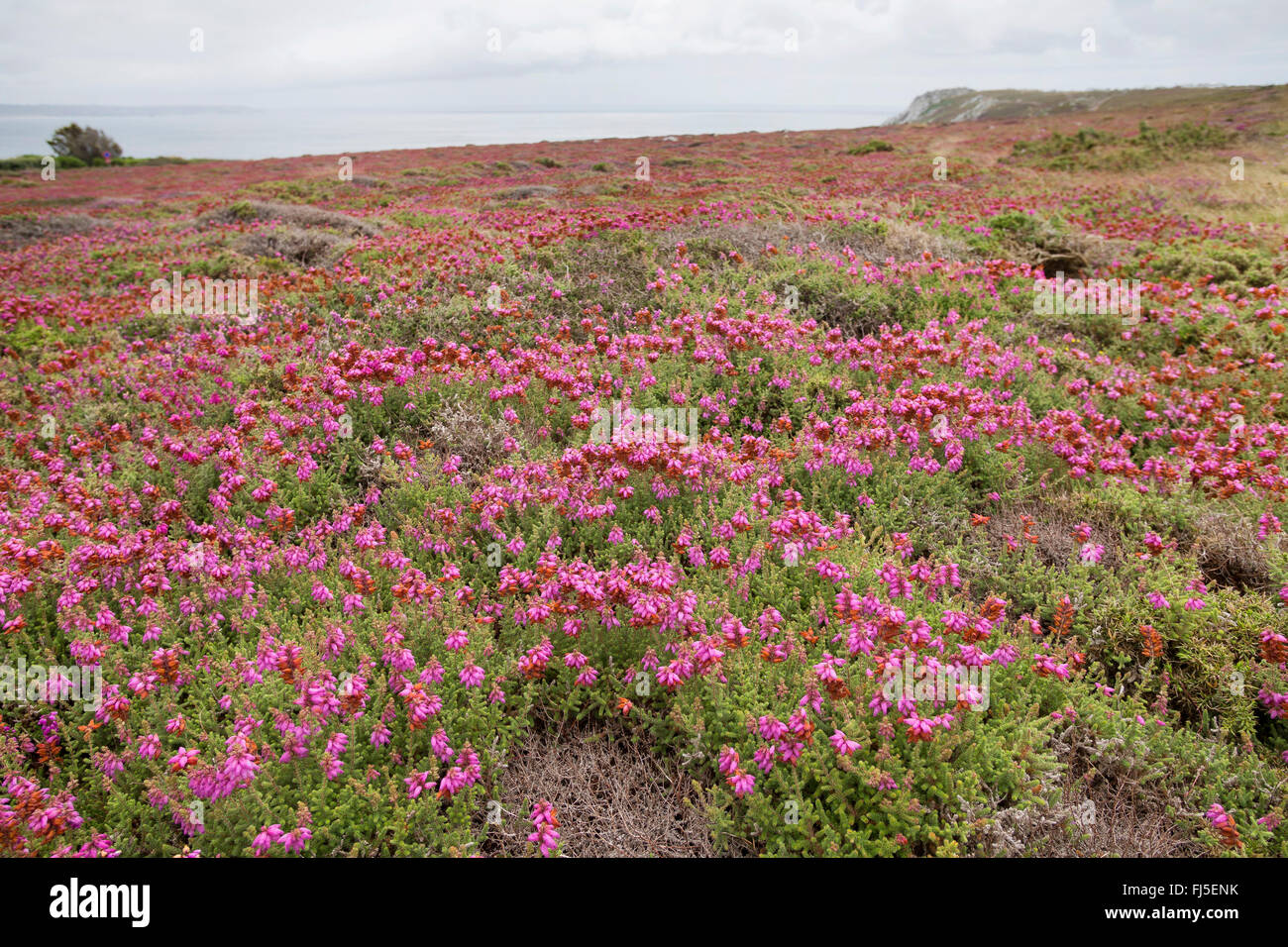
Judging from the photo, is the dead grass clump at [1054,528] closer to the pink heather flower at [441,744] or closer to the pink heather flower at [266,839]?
the pink heather flower at [441,744]

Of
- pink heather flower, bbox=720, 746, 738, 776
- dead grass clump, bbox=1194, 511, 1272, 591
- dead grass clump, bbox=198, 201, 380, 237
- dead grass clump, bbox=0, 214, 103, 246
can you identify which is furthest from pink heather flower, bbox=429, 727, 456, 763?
dead grass clump, bbox=0, 214, 103, 246

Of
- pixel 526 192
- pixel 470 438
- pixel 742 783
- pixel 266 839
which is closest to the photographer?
pixel 266 839

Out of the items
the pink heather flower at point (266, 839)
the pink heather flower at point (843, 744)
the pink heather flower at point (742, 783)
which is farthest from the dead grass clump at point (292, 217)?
the pink heather flower at point (843, 744)

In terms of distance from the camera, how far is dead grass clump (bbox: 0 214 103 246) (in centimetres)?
1848

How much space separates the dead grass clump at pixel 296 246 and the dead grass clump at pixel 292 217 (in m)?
1.84

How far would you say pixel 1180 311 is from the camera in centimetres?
955

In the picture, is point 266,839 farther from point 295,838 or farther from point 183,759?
point 183,759

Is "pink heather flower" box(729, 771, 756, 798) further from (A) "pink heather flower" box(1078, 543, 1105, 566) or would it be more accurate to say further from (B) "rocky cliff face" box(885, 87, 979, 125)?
(B) "rocky cliff face" box(885, 87, 979, 125)

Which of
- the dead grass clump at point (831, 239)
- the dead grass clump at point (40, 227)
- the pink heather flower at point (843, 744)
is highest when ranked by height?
the dead grass clump at point (40, 227)

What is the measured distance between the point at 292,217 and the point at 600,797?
806 inches

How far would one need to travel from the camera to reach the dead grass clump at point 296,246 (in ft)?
46.2

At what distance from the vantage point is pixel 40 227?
771 inches

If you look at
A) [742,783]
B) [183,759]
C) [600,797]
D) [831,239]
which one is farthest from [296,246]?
[742,783]
